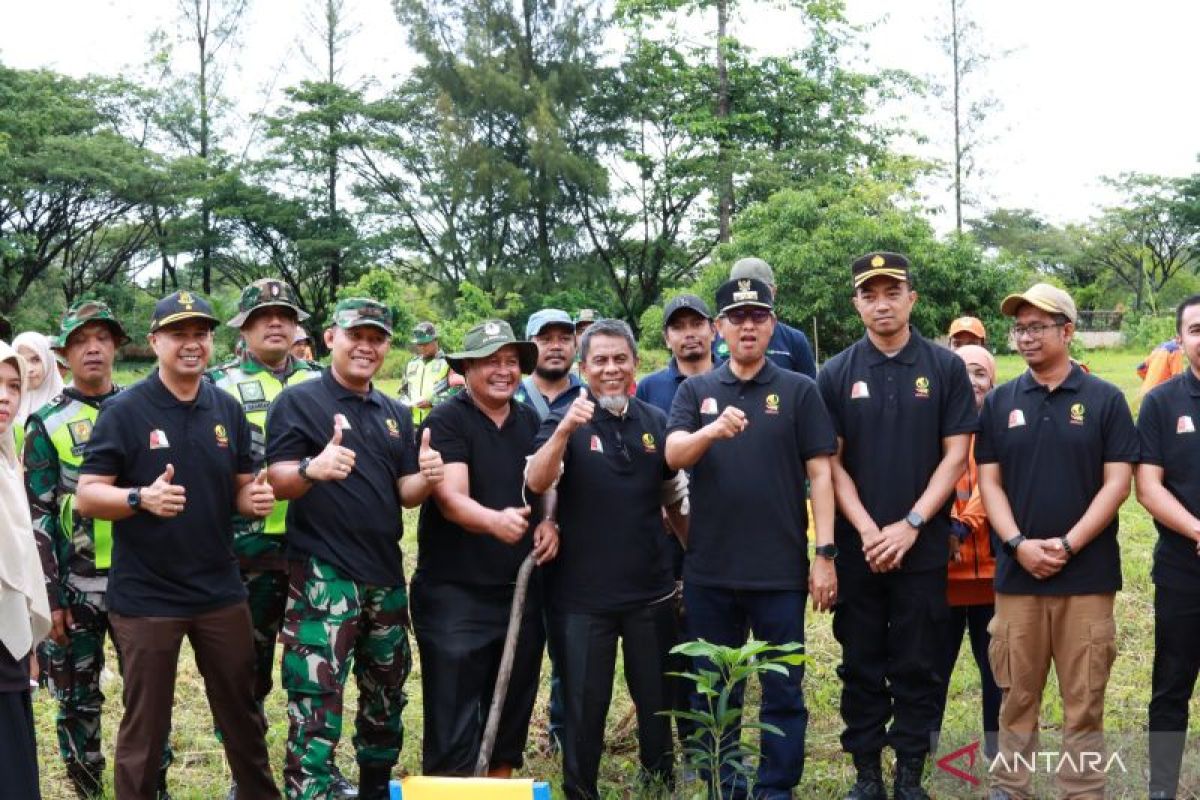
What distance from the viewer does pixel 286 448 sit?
14.6ft

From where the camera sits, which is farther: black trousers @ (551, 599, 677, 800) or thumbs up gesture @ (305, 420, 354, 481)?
black trousers @ (551, 599, 677, 800)

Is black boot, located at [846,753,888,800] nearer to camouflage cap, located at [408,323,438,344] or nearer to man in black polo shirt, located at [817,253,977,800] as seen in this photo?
man in black polo shirt, located at [817,253,977,800]

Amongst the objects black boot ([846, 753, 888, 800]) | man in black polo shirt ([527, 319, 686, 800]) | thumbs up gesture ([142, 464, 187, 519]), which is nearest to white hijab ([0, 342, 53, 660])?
thumbs up gesture ([142, 464, 187, 519])

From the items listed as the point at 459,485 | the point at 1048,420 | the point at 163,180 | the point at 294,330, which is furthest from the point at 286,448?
the point at 163,180

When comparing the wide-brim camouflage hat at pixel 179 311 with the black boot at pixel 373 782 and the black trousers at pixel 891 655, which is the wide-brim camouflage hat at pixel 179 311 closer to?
the black boot at pixel 373 782

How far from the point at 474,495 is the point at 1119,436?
8.56 ft

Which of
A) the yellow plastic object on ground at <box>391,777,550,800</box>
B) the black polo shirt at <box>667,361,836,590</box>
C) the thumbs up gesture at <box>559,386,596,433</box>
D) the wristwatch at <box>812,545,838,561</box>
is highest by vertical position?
the thumbs up gesture at <box>559,386,596,433</box>

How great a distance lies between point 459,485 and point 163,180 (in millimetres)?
30815

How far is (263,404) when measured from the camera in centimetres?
535

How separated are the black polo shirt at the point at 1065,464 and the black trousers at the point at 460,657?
6.70 feet

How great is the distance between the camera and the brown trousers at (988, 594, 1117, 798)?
4.46m

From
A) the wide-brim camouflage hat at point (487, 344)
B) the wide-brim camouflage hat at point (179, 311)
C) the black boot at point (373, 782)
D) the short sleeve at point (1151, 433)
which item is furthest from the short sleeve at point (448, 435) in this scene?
the short sleeve at point (1151, 433)

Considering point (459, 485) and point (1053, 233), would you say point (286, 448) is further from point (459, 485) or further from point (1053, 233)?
point (1053, 233)

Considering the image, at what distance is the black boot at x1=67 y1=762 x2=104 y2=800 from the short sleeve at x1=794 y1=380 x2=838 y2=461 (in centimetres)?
344
